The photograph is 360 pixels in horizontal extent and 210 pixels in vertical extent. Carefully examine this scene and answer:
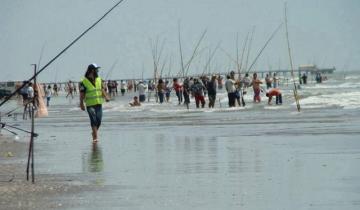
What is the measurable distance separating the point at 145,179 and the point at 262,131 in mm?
8591

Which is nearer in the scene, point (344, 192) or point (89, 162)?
point (344, 192)

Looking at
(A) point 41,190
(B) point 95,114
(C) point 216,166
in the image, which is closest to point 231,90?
(B) point 95,114

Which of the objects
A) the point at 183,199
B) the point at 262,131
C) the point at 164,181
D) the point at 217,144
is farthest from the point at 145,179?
the point at 262,131

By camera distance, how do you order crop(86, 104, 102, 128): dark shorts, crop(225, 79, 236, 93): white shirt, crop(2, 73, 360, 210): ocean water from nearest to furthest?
crop(2, 73, 360, 210): ocean water → crop(86, 104, 102, 128): dark shorts → crop(225, 79, 236, 93): white shirt

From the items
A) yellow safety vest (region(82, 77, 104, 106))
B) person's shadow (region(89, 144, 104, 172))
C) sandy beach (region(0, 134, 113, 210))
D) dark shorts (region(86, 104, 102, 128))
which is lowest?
person's shadow (region(89, 144, 104, 172))

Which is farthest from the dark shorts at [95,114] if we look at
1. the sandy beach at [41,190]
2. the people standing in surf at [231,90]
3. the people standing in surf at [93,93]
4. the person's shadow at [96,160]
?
the people standing in surf at [231,90]

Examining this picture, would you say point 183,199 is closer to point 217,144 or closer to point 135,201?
point 135,201

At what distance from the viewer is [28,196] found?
8.85m

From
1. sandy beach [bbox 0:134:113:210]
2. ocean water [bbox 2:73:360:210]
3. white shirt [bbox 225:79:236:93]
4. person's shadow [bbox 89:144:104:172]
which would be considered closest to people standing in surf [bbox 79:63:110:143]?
ocean water [bbox 2:73:360:210]

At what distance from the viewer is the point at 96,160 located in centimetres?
1274

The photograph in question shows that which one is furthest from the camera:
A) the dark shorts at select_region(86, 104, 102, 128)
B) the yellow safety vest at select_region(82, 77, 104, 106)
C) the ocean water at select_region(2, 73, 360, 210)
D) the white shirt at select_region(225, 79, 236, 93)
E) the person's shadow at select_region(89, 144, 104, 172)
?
the white shirt at select_region(225, 79, 236, 93)

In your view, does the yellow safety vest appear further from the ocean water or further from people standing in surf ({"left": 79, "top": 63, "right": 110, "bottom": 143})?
the ocean water

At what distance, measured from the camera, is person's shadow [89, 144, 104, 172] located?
37.8 ft

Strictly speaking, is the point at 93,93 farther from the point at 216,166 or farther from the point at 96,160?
the point at 216,166
